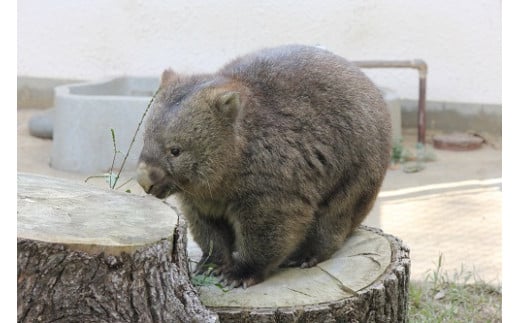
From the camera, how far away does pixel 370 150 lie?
362 cm

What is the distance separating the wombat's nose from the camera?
308cm

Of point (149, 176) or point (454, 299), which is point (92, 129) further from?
point (149, 176)

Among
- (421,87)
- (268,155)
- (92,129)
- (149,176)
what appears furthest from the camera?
(421,87)

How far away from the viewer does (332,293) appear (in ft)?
10.3

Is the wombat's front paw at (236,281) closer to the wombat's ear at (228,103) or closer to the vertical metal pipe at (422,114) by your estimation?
the wombat's ear at (228,103)

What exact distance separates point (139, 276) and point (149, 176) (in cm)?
62

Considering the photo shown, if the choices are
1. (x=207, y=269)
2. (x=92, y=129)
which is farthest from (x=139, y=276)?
(x=92, y=129)

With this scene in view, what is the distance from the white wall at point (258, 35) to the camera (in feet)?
31.5

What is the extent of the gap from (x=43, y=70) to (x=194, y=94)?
27.3 ft

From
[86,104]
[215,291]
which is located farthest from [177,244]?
[86,104]

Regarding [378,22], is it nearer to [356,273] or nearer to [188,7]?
[188,7]

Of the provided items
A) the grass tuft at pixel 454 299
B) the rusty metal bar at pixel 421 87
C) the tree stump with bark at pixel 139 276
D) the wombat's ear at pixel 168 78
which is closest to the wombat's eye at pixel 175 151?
the tree stump with bark at pixel 139 276

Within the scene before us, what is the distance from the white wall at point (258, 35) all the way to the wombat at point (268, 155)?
621cm

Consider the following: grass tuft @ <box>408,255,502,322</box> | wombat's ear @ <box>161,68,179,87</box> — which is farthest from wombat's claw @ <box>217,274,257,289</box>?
grass tuft @ <box>408,255,502,322</box>
